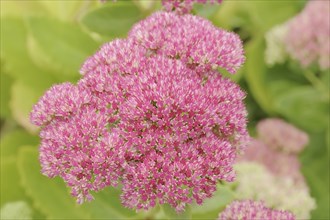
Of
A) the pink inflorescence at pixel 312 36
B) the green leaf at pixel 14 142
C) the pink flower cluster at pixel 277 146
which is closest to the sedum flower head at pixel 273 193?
the pink flower cluster at pixel 277 146

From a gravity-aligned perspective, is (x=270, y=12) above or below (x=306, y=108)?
above

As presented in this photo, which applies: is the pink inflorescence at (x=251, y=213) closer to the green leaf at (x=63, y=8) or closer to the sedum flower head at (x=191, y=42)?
the sedum flower head at (x=191, y=42)

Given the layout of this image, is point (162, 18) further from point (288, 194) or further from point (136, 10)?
point (288, 194)

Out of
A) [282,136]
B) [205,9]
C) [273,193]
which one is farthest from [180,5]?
[282,136]

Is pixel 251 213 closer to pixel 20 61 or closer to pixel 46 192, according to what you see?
pixel 46 192

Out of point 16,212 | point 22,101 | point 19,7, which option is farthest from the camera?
point 19,7

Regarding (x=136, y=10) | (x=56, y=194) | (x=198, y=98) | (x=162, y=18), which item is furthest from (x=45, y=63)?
(x=198, y=98)

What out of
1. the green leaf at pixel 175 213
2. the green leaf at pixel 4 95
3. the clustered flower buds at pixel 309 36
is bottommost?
the green leaf at pixel 175 213
